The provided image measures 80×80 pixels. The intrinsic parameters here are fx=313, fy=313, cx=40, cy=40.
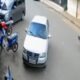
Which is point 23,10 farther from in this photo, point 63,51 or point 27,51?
point 27,51

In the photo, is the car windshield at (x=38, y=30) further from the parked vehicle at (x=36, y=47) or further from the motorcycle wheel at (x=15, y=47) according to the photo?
the motorcycle wheel at (x=15, y=47)

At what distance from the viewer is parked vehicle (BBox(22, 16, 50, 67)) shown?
1570cm

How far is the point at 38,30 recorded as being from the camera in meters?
17.2

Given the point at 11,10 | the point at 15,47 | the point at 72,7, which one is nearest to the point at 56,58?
the point at 15,47

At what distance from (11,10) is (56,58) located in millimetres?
6299

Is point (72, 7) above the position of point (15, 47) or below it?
below

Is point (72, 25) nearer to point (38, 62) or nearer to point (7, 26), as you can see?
point (7, 26)

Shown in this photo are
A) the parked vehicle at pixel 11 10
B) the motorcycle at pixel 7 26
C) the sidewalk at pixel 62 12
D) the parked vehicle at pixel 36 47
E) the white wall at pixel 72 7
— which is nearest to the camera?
the parked vehicle at pixel 36 47

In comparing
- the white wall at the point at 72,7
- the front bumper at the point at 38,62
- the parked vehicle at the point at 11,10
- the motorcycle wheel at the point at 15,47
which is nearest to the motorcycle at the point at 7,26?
the motorcycle wheel at the point at 15,47

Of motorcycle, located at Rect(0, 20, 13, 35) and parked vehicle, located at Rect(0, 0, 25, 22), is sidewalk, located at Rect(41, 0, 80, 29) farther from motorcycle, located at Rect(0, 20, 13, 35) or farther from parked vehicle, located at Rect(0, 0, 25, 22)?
motorcycle, located at Rect(0, 20, 13, 35)

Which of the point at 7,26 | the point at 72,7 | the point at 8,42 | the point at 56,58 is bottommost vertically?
the point at 56,58

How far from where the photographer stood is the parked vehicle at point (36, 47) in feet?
51.5

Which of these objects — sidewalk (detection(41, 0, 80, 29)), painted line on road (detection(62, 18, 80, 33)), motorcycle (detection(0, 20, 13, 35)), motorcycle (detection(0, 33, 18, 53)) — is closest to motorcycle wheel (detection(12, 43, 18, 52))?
motorcycle (detection(0, 33, 18, 53))

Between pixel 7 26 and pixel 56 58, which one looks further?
pixel 7 26
